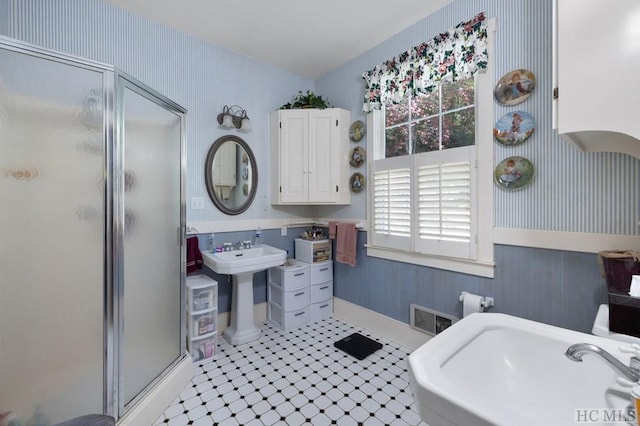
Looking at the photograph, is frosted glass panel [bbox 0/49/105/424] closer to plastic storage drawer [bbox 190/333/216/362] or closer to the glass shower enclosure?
the glass shower enclosure

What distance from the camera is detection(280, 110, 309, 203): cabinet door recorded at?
9.16 ft

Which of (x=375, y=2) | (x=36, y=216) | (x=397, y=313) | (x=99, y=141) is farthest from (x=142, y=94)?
(x=397, y=313)

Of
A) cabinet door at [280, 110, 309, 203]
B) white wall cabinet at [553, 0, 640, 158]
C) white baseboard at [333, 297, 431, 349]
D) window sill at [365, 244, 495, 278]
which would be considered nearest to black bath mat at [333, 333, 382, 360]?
white baseboard at [333, 297, 431, 349]

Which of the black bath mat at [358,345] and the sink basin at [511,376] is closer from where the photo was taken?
the sink basin at [511,376]

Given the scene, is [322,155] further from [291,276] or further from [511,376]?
[511,376]

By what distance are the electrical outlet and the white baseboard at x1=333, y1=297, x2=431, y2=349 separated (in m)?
1.68

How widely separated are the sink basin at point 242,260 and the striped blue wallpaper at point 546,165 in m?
1.73

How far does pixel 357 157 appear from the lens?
8.94ft

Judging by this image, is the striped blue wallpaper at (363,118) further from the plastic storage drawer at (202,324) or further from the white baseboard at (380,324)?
the plastic storage drawer at (202,324)

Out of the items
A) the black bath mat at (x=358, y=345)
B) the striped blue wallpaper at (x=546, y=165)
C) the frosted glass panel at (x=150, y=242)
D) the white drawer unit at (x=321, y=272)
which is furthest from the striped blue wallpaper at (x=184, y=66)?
the striped blue wallpaper at (x=546, y=165)

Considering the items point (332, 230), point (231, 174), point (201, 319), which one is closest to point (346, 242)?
point (332, 230)

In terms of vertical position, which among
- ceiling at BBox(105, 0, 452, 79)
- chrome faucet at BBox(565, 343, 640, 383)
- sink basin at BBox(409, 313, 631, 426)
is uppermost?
ceiling at BBox(105, 0, 452, 79)

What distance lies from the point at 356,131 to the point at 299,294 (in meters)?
1.72

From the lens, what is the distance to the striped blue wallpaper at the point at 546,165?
4.57ft
